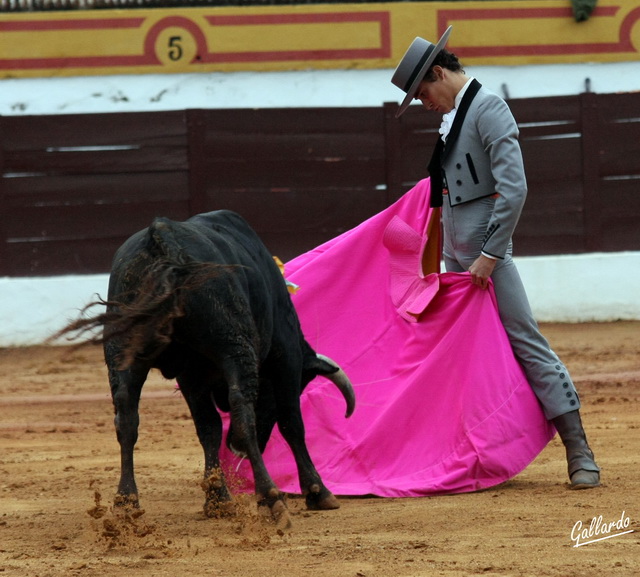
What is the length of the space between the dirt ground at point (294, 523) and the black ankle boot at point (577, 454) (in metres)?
0.05

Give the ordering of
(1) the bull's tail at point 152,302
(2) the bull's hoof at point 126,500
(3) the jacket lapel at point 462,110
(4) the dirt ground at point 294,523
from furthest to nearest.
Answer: (3) the jacket lapel at point 462,110
(2) the bull's hoof at point 126,500
(1) the bull's tail at point 152,302
(4) the dirt ground at point 294,523

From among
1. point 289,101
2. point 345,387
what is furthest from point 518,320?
point 289,101

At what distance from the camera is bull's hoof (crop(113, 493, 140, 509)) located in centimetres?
312

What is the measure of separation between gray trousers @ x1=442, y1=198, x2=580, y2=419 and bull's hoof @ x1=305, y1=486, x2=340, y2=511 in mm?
735

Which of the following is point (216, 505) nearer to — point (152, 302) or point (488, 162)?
point (152, 302)

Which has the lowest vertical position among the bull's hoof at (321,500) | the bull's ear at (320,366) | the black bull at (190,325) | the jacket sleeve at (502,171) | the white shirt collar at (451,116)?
the bull's hoof at (321,500)

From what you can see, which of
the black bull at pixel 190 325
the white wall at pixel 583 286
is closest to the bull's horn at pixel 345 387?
the black bull at pixel 190 325

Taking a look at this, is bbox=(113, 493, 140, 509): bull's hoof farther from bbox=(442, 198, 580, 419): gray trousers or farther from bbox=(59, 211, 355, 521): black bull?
bbox=(442, 198, 580, 419): gray trousers

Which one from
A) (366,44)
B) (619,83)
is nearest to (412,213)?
(366,44)

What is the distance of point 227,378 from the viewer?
3.14m

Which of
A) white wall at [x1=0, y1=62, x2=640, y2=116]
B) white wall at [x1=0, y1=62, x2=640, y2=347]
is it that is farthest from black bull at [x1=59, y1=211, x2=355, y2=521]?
white wall at [x1=0, y1=62, x2=640, y2=116]

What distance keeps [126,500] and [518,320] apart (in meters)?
1.38

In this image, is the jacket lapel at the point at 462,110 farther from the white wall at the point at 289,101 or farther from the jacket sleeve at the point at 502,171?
the white wall at the point at 289,101

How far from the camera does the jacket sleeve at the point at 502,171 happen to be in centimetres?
357
